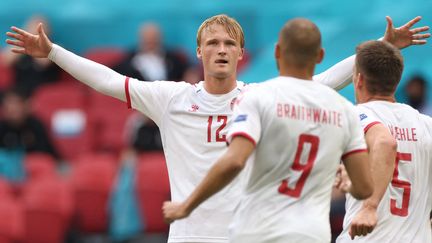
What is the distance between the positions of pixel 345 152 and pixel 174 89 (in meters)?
1.86

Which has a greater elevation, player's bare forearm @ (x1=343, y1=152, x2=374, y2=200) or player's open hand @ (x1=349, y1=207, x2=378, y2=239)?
player's bare forearm @ (x1=343, y1=152, x2=374, y2=200)

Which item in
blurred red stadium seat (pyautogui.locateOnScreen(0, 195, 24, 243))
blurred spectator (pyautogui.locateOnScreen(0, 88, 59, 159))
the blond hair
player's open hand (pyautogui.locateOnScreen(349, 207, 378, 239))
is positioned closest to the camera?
player's open hand (pyautogui.locateOnScreen(349, 207, 378, 239))

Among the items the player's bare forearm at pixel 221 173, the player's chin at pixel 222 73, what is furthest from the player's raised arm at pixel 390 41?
the player's bare forearm at pixel 221 173

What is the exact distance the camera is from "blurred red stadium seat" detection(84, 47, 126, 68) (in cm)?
1762

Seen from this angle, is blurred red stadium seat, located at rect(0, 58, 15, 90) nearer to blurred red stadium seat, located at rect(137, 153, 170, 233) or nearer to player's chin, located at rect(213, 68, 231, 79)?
blurred red stadium seat, located at rect(137, 153, 170, 233)

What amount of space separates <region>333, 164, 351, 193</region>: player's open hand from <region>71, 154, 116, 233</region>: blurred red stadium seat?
724cm

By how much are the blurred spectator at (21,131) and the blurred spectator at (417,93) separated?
15.8 feet

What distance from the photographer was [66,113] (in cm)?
1656

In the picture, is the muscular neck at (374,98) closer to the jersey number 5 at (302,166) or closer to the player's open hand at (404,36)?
the player's open hand at (404,36)

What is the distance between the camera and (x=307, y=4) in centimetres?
1714

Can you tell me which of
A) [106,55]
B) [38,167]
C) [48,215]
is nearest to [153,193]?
[48,215]

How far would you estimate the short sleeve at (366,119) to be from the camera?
24.2 ft

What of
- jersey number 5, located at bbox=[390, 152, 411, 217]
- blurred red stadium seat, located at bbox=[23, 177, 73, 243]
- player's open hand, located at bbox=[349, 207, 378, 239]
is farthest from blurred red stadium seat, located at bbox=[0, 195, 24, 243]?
player's open hand, located at bbox=[349, 207, 378, 239]

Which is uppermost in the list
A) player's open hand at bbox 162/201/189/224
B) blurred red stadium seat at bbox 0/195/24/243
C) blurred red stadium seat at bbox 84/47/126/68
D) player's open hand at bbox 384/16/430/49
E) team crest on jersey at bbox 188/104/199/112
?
blurred red stadium seat at bbox 84/47/126/68
